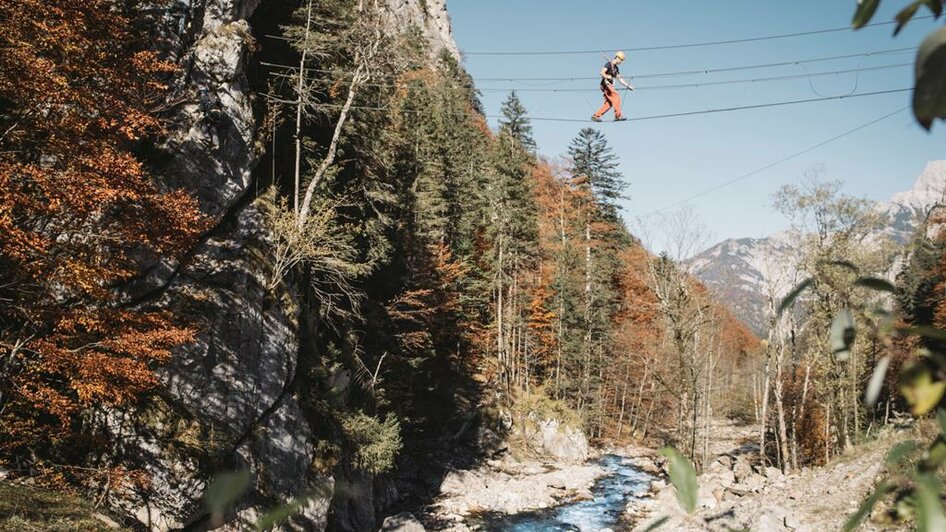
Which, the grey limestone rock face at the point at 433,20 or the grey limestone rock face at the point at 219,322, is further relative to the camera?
the grey limestone rock face at the point at 433,20

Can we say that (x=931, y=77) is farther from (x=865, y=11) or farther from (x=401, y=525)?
(x=401, y=525)

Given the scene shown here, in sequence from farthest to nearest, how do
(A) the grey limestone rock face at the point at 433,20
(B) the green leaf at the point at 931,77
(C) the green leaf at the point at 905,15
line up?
1. (A) the grey limestone rock face at the point at 433,20
2. (C) the green leaf at the point at 905,15
3. (B) the green leaf at the point at 931,77

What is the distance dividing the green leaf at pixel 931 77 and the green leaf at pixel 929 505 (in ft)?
1.64

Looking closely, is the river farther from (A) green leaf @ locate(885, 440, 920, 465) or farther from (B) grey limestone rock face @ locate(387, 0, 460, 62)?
(B) grey limestone rock face @ locate(387, 0, 460, 62)

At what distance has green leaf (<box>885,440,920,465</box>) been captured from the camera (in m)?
0.78

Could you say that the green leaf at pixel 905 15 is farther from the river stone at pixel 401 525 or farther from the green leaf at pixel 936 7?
the river stone at pixel 401 525

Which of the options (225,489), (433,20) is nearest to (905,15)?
(225,489)

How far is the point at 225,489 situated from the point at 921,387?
1111 mm

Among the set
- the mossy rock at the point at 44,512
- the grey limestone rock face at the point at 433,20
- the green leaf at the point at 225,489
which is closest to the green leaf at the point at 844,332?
the green leaf at the point at 225,489

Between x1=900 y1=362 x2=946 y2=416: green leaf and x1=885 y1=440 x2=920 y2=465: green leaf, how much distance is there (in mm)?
74

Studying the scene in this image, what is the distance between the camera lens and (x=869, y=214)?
19734mm

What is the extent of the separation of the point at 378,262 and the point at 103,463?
11869 millimetres

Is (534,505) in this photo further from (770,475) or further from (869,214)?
(869,214)

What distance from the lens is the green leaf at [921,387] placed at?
775 mm
